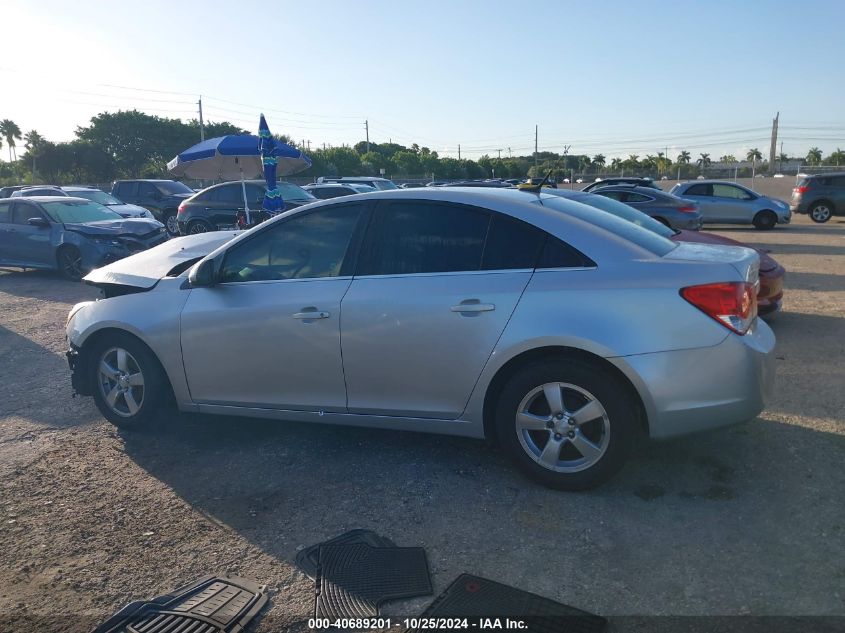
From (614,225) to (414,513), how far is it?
211 centimetres

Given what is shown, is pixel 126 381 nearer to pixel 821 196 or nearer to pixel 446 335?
pixel 446 335

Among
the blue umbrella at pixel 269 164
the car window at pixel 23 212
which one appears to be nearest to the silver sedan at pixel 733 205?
the blue umbrella at pixel 269 164

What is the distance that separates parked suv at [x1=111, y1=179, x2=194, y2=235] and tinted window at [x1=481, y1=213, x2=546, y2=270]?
19.0 m

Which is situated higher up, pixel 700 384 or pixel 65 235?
pixel 65 235

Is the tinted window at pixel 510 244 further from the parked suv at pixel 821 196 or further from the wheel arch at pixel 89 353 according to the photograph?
the parked suv at pixel 821 196

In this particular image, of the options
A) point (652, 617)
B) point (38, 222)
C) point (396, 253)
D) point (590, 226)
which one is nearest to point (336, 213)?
point (396, 253)

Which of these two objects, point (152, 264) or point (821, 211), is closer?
point (152, 264)

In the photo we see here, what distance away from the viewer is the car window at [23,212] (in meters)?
12.7

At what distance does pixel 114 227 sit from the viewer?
12.4 meters

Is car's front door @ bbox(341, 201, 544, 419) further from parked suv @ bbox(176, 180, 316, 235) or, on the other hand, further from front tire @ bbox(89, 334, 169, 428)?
parked suv @ bbox(176, 180, 316, 235)

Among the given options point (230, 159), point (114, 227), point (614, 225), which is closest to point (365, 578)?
point (614, 225)

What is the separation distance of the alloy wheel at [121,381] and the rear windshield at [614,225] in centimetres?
306

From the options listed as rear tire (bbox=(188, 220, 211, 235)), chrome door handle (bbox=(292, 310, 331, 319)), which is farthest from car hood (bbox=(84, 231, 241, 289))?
rear tire (bbox=(188, 220, 211, 235))

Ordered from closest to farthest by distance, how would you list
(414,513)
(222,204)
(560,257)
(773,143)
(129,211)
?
(414,513)
(560,257)
(129,211)
(222,204)
(773,143)
